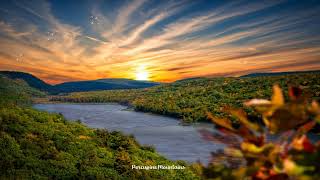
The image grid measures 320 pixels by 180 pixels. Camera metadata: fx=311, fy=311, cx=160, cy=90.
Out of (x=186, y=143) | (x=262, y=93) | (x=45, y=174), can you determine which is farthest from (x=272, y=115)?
(x=262, y=93)

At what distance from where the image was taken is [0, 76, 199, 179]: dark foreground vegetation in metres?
11.4

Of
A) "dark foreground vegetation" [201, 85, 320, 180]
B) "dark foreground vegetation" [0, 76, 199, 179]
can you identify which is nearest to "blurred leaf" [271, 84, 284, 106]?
"dark foreground vegetation" [201, 85, 320, 180]

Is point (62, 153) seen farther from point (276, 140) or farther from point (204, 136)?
point (276, 140)

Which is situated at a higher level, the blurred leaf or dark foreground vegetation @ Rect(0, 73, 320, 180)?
the blurred leaf

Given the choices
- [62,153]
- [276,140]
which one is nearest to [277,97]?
[276,140]

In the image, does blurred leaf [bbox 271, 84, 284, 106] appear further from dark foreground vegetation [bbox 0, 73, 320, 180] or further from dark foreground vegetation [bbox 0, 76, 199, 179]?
dark foreground vegetation [bbox 0, 76, 199, 179]

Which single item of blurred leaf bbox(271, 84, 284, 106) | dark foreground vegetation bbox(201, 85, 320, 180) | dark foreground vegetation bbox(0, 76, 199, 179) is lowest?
dark foreground vegetation bbox(0, 76, 199, 179)

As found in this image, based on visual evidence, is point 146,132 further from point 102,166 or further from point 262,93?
point 262,93

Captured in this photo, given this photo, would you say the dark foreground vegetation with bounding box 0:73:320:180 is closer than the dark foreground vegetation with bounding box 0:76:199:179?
Yes

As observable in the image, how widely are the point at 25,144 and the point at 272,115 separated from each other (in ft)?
46.3

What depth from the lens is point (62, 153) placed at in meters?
13.4

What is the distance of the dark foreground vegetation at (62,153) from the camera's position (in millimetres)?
11445

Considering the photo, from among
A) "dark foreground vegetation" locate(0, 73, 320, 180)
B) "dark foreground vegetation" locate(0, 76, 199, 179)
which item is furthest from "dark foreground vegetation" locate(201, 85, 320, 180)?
"dark foreground vegetation" locate(0, 76, 199, 179)

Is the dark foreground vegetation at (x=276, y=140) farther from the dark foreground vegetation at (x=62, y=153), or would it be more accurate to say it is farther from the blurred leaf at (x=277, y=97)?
the dark foreground vegetation at (x=62, y=153)
